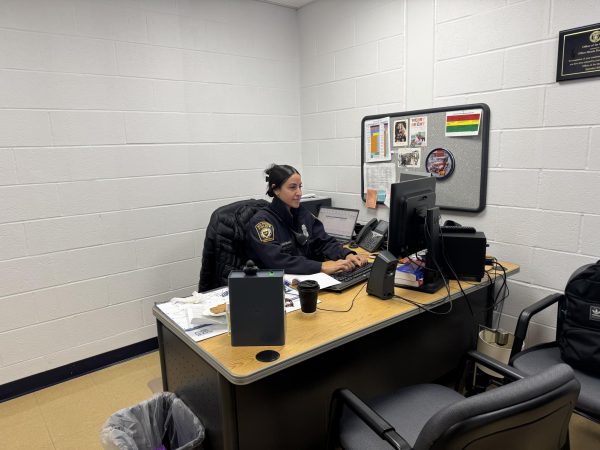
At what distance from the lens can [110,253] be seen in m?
2.68

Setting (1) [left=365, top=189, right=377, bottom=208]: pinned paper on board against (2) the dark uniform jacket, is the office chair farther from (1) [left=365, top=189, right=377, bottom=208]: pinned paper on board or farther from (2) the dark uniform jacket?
(1) [left=365, top=189, right=377, bottom=208]: pinned paper on board

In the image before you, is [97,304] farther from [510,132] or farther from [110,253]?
[510,132]

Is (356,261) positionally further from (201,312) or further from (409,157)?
(409,157)

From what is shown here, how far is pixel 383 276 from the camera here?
5.66 ft

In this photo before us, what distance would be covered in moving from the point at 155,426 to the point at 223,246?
97 cm

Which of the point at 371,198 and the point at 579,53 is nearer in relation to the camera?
the point at 579,53

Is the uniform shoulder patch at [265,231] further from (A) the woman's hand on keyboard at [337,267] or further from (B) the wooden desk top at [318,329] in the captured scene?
(B) the wooden desk top at [318,329]

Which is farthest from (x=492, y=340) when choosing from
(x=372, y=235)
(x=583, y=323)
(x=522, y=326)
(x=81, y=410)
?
(x=81, y=410)

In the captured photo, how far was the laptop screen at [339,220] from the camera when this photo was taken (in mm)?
2908

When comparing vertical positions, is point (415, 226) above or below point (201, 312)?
above

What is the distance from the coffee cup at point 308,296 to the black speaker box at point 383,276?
32cm

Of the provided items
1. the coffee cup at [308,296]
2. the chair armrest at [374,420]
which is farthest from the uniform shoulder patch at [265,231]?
the chair armrest at [374,420]

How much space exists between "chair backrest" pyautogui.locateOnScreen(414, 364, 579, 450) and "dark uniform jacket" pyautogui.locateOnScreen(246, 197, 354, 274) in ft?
4.06

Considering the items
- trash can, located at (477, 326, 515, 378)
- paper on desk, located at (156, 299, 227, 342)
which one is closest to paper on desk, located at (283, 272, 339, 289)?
paper on desk, located at (156, 299, 227, 342)
